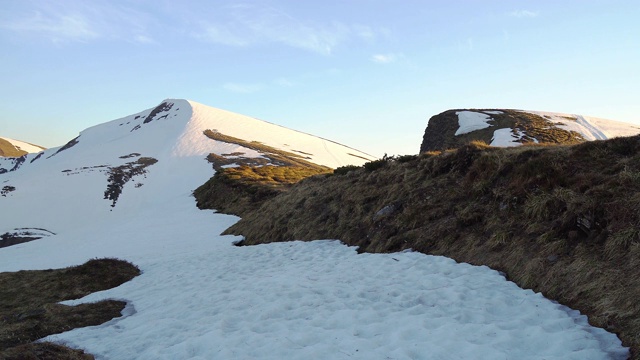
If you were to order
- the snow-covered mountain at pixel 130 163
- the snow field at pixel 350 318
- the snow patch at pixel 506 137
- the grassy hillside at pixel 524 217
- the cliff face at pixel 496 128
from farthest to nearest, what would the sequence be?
the snow-covered mountain at pixel 130 163 < the cliff face at pixel 496 128 < the snow patch at pixel 506 137 < the grassy hillside at pixel 524 217 < the snow field at pixel 350 318

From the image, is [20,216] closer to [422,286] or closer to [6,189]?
[6,189]

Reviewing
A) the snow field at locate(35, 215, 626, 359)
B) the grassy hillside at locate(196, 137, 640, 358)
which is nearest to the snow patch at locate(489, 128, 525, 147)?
the grassy hillside at locate(196, 137, 640, 358)

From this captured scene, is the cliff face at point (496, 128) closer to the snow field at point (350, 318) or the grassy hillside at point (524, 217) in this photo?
the grassy hillside at point (524, 217)

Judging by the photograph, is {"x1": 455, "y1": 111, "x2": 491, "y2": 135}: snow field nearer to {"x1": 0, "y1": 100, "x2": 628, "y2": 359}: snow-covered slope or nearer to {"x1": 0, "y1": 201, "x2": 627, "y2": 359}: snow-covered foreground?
{"x1": 0, "y1": 100, "x2": 628, "y2": 359}: snow-covered slope

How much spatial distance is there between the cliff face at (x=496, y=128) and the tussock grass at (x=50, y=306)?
102 ft

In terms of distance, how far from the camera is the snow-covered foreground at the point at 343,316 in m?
5.95

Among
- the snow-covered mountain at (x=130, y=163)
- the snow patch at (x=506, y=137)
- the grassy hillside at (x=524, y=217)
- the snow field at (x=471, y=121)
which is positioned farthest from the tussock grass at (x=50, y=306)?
the snow-covered mountain at (x=130, y=163)

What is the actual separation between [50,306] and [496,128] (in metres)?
43.5

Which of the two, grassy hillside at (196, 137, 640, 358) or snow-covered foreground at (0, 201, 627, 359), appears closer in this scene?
snow-covered foreground at (0, 201, 627, 359)

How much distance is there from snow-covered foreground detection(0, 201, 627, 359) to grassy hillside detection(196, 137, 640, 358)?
61 cm

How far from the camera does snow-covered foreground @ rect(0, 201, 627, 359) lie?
5.95 m

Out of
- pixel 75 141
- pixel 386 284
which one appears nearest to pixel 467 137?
pixel 386 284

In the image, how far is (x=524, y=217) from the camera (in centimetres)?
1035

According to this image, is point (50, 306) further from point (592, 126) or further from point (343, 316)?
point (592, 126)
